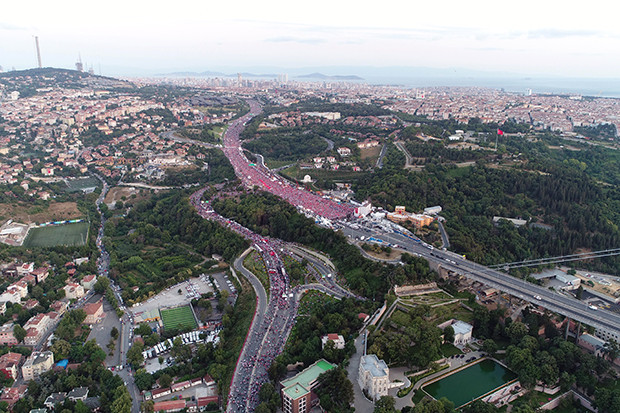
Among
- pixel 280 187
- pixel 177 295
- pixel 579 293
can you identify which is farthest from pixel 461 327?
pixel 280 187

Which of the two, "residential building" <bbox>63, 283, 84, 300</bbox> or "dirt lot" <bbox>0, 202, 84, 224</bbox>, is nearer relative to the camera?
"residential building" <bbox>63, 283, 84, 300</bbox>

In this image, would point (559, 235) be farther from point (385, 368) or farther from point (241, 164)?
point (241, 164)

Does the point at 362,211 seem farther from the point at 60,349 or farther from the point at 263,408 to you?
the point at 60,349

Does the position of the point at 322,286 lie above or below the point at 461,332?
below

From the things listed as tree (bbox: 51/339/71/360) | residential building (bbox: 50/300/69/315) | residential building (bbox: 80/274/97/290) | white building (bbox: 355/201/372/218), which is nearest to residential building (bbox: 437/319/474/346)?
white building (bbox: 355/201/372/218)

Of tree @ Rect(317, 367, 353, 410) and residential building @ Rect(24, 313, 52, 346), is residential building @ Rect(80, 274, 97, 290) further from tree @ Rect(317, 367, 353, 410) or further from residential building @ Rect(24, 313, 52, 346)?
tree @ Rect(317, 367, 353, 410)

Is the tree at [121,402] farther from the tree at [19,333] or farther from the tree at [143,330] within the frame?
the tree at [19,333]

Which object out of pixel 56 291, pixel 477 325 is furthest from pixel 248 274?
pixel 477 325
